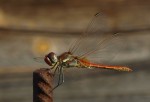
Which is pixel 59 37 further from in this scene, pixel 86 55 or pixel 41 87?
pixel 41 87

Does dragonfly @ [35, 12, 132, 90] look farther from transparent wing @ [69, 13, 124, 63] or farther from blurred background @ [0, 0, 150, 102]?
blurred background @ [0, 0, 150, 102]

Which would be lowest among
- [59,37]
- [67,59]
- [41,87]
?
[41,87]

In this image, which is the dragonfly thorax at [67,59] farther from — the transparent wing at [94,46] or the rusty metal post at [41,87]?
the rusty metal post at [41,87]

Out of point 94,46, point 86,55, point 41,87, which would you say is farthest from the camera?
point 94,46

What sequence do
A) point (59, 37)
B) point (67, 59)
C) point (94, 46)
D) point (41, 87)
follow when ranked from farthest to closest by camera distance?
point (59, 37) < point (94, 46) < point (67, 59) < point (41, 87)

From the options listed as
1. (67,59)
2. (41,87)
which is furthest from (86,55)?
(41,87)

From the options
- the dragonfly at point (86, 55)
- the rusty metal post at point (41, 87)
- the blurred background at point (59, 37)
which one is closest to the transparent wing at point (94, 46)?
the dragonfly at point (86, 55)

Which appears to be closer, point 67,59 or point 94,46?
point 67,59

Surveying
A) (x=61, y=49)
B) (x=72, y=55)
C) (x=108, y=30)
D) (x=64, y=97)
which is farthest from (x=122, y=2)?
(x=72, y=55)

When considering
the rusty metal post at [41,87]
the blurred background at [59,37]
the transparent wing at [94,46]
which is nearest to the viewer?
the rusty metal post at [41,87]
